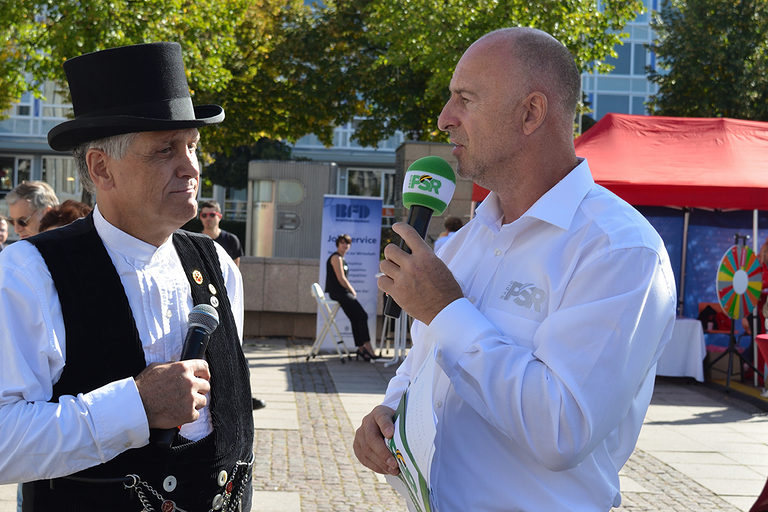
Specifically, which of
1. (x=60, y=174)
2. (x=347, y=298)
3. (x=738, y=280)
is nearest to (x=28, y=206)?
(x=347, y=298)

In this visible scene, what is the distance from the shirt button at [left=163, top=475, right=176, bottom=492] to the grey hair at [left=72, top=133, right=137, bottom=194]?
33.1 inches

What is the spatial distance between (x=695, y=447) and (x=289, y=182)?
1208 cm

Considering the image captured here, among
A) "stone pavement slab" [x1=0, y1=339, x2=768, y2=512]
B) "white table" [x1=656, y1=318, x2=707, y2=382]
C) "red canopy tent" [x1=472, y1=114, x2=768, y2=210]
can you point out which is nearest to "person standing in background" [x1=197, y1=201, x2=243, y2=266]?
"stone pavement slab" [x1=0, y1=339, x2=768, y2=512]

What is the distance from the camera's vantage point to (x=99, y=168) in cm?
239

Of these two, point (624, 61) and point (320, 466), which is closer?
point (320, 466)

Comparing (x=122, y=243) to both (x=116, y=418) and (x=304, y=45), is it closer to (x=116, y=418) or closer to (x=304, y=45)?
(x=116, y=418)

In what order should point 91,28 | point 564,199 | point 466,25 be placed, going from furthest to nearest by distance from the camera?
point 466,25 → point 91,28 → point 564,199

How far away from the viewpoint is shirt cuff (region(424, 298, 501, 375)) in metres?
1.87

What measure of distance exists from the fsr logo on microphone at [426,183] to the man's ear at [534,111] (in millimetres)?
500

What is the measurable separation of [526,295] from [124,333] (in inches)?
39.9

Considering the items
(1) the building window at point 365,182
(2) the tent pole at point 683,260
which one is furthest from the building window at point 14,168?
(2) the tent pole at point 683,260

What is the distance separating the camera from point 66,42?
16.8 meters

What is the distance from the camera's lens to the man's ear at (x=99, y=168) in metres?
2.37

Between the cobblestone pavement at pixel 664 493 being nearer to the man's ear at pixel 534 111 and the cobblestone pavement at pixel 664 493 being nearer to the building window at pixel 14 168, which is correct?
the man's ear at pixel 534 111
